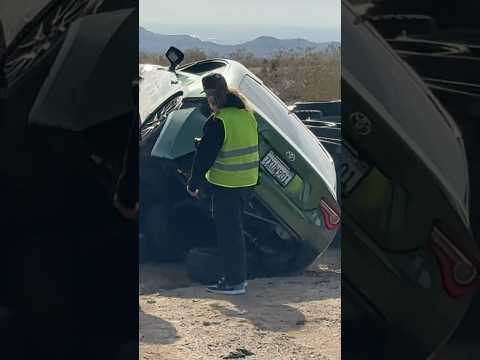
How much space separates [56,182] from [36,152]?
6.3 inches

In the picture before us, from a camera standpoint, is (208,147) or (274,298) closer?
(208,147)

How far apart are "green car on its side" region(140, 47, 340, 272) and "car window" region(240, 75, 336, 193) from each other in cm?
1

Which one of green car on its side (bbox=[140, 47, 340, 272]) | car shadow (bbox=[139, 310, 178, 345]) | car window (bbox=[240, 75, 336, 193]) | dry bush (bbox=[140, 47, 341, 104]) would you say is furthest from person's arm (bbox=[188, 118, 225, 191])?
dry bush (bbox=[140, 47, 341, 104])

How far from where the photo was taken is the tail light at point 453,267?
3.79 m

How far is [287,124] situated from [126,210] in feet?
14.9

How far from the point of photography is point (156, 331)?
6562 mm

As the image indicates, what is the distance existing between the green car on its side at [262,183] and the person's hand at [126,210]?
3.89 m

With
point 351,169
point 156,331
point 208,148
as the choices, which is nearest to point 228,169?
point 208,148

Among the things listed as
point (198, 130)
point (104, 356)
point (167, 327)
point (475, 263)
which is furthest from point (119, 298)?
point (198, 130)

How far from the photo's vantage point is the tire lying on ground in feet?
24.9

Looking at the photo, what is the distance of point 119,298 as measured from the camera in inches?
148

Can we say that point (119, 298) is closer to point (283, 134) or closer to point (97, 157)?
point (97, 157)

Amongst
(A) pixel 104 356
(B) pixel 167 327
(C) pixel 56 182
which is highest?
(C) pixel 56 182

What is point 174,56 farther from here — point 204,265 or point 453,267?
point 453,267
